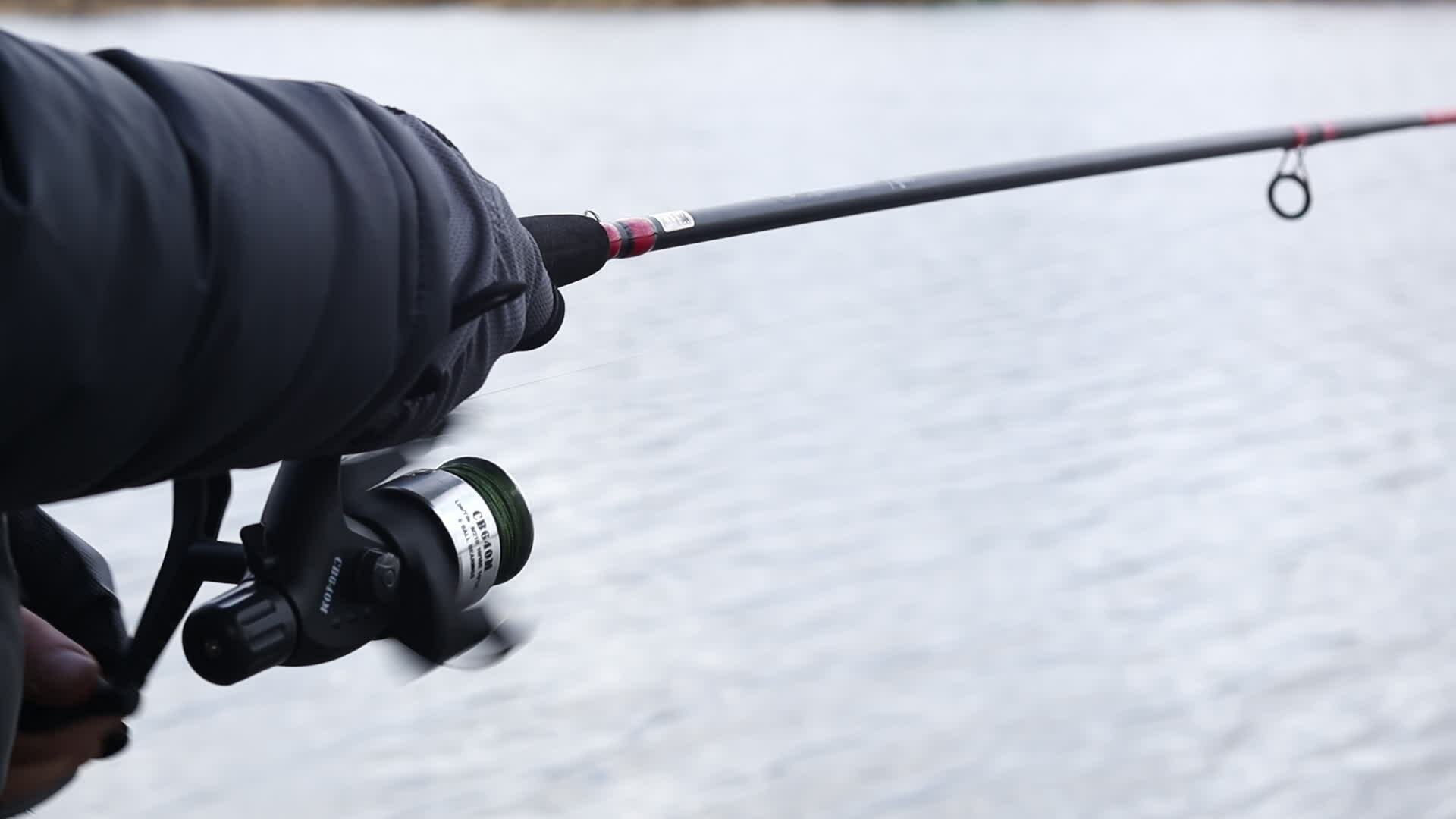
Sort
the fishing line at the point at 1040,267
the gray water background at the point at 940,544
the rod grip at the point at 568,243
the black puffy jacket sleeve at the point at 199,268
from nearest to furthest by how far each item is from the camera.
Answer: the black puffy jacket sleeve at the point at 199,268, the rod grip at the point at 568,243, the gray water background at the point at 940,544, the fishing line at the point at 1040,267

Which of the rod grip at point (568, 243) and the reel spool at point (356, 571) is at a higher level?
the rod grip at point (568, 243)

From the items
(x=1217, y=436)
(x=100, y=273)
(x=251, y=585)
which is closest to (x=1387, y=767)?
(x=1217, y=436)

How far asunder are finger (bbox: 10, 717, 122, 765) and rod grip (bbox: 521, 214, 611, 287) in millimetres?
380

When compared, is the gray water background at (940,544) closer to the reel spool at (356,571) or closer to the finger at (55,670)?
the reel spool at (356,571)

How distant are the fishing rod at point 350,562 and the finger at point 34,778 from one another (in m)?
0.02

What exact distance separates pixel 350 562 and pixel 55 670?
0.19 metres

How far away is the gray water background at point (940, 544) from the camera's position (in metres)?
2.42

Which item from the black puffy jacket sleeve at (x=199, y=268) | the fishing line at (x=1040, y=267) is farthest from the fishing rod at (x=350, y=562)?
the fishing line at (x=1040, y=267)

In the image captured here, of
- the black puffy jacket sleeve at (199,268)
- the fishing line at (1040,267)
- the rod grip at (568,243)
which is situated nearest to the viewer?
the black puffy jacket sleeve at (199,268)

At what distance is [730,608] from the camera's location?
2982 mm

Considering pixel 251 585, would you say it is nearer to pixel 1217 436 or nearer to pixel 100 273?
pixel 100 273

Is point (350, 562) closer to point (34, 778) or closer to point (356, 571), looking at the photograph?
point (356, 571)

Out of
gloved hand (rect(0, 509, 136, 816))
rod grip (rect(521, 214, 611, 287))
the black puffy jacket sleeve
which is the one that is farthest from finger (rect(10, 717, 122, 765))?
rod grip (rect(521, 214, 611, 287))

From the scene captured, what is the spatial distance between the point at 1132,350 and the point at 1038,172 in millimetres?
3417
